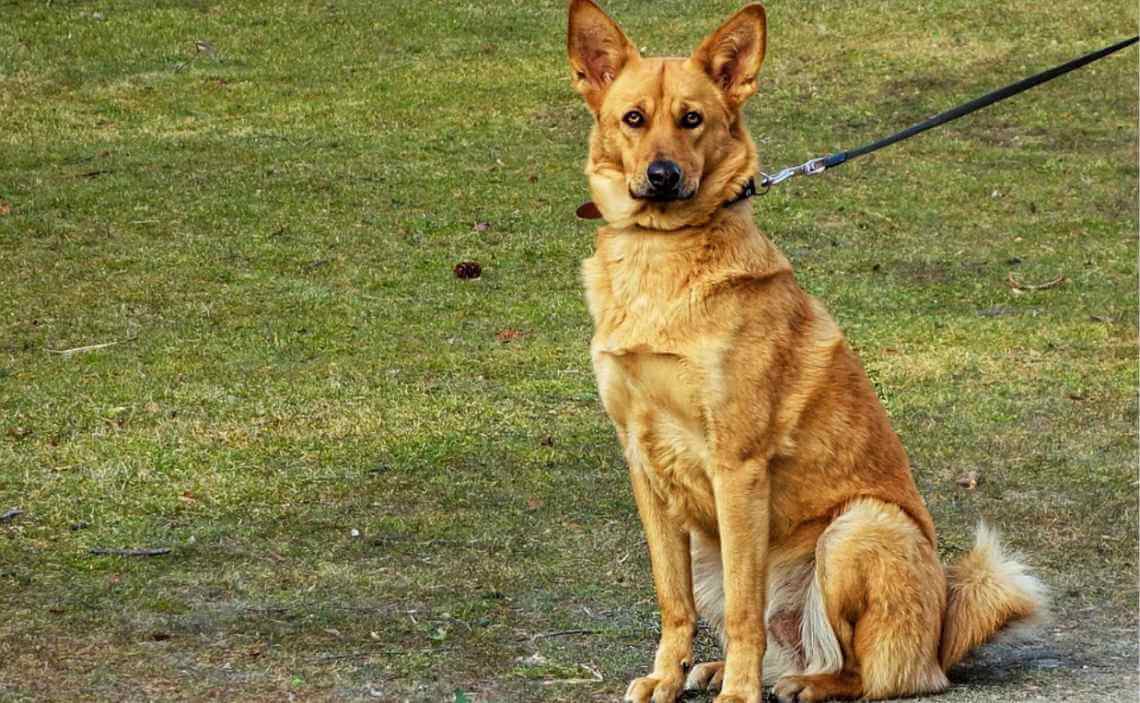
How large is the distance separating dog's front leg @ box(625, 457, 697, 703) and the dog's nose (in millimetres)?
777

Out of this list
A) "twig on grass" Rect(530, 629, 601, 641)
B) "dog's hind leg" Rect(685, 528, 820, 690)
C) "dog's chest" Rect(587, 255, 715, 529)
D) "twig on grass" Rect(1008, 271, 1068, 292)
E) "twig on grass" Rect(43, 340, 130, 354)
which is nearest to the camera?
"dog's chest" Rect(587, 255, 715, 529)

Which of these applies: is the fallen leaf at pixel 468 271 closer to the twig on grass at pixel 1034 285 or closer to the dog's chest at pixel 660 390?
the twig on grass at pixel 1034 285

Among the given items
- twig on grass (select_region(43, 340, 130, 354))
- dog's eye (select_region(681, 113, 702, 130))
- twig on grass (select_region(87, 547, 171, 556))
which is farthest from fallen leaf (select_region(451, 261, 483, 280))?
dog's eye (select_region(681, 113, 702, 130))

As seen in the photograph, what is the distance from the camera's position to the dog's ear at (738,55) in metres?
4.50

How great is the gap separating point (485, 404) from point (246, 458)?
1341 mm

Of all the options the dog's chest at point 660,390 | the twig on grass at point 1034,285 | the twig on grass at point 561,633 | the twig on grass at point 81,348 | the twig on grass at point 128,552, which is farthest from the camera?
the twig on grass at point 1034,285

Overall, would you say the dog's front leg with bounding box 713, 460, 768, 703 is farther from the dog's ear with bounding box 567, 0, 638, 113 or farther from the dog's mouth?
the dog's ear with bounding box 567, 0, 638, 113

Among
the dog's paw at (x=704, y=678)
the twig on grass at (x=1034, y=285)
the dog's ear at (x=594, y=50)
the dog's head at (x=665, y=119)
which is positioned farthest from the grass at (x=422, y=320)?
the dog's ear at (x=594, y=50)

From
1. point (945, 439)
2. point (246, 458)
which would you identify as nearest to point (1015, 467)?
point (945, 439)

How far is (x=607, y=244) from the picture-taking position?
14.8 ft

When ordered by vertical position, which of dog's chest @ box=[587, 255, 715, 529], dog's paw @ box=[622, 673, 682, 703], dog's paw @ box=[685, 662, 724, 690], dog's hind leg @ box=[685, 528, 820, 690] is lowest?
dog's paw @ box=[685, 662, 724, 690]

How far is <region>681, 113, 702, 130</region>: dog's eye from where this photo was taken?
436cm

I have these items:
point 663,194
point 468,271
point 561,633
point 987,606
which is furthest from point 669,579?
point 468,271

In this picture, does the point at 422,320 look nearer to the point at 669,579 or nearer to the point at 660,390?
the point at 669,579
